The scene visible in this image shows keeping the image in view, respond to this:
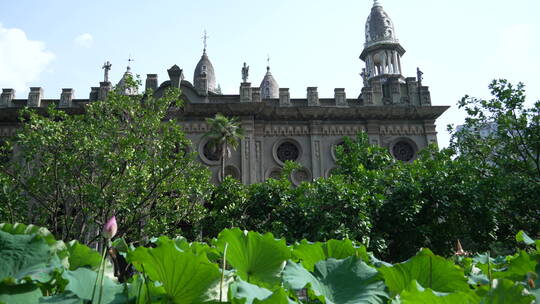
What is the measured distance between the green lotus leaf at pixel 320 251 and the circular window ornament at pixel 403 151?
25915mm

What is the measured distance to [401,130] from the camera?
27297 millimetres

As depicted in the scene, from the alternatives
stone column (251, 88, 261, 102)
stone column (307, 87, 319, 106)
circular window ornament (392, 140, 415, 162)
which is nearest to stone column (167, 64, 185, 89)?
stone column (251, 88, 261, 102)

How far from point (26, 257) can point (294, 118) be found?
25956 mm

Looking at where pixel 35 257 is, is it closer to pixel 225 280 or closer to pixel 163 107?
pixel 225 280

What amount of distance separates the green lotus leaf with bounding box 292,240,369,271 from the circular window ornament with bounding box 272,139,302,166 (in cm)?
2425

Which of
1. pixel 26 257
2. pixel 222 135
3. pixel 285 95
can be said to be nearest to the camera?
pixel 26 257

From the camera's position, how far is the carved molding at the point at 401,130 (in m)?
27.3

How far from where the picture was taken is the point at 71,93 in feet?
88.9

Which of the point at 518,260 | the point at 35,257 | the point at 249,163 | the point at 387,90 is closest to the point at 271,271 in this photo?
the point at 35,257

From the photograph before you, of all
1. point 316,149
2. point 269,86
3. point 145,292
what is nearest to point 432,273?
point 145,292

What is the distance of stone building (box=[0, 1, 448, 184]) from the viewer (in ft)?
84.6

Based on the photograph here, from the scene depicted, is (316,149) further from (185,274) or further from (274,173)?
(185,274)

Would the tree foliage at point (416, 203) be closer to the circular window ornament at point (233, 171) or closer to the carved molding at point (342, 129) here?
the circular window ornament at point (233, 171)

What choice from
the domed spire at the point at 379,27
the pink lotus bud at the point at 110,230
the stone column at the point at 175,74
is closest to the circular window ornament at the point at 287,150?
the stone column at the point at 175,74
